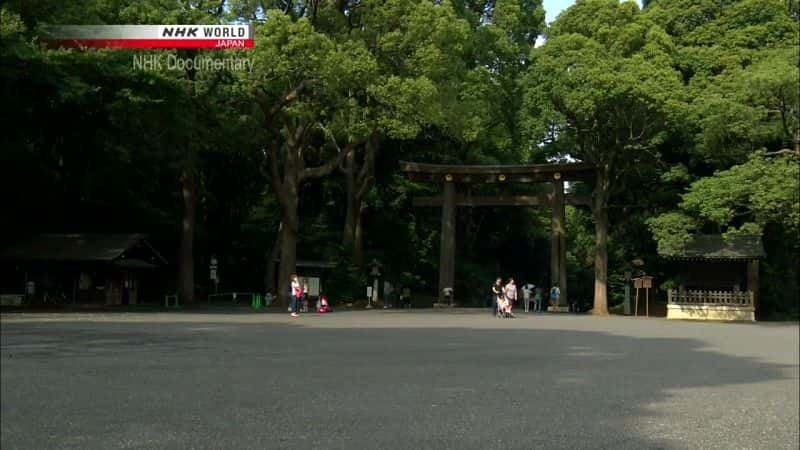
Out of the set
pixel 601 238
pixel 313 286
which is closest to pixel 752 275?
pixel 601 238

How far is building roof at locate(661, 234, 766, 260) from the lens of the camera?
3053 cm

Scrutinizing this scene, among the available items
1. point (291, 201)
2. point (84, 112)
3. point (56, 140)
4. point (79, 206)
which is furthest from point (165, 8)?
point (79, 206)

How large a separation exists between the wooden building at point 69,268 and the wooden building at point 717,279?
2164 centimetres

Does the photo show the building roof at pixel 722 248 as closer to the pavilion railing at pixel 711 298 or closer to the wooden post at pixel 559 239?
the pavilion railing at pixel 711 298

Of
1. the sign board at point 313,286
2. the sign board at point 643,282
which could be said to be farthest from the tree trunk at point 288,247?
the sign board at point 643,282

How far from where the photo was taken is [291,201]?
29.1 meters

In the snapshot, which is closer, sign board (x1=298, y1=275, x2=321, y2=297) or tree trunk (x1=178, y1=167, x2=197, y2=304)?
tree trunk (x1=178, y1=167, x2=197, y2=304)

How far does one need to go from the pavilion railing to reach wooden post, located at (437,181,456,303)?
9.38 metres

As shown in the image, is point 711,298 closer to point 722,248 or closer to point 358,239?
point 722,248

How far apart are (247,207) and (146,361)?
32157 mm

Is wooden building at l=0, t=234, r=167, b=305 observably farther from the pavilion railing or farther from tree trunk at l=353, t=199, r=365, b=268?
the pavilion railing

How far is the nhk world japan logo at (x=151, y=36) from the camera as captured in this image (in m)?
20.3

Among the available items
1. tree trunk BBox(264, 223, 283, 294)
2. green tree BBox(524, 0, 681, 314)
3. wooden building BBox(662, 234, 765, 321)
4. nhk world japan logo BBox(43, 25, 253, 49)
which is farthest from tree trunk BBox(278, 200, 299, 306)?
wooden building BBox(662, 234, 765, 321)

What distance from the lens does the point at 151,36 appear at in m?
22.6
